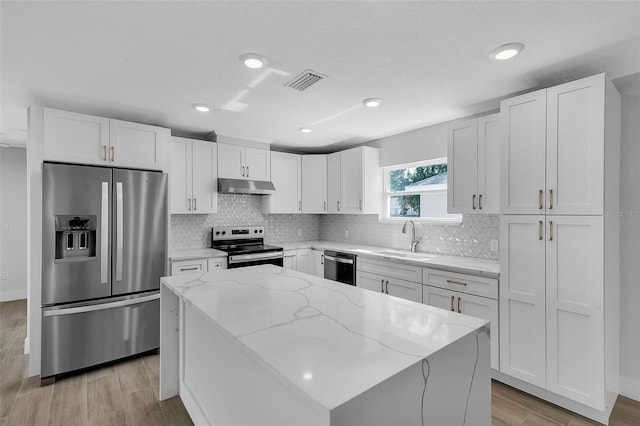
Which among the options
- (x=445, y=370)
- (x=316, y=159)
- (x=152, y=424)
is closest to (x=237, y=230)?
(x=316, y=159)

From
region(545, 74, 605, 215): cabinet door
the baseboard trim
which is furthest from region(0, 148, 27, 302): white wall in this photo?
region(545, 74, 605, 215): cabinet door

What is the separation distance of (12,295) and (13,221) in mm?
1136

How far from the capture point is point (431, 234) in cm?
371

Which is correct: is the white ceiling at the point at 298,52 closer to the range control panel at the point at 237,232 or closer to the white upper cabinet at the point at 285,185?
the white upper cabinet at the point at 285,185

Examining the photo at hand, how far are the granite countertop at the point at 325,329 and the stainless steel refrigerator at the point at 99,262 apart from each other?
133 cm

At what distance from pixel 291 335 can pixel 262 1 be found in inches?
59.1

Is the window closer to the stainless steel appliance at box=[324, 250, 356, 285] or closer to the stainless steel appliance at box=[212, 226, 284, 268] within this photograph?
the stainless steel appliance at box=[324, 250, 356, 285]

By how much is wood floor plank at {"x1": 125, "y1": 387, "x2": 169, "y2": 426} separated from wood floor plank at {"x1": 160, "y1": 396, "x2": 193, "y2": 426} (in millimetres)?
31

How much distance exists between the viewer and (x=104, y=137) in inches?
117

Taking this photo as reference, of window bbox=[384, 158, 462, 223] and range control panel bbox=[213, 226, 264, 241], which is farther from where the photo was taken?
range control panel bbox=[213, 226, 264, 241]

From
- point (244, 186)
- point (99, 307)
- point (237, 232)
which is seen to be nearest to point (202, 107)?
point (244, 186)

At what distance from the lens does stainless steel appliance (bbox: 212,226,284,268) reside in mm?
3760

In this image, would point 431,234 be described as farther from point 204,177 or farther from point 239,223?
point 204,177

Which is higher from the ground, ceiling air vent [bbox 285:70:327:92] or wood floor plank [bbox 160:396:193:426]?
ceiling air vent [bbox 285:70:327:92]
